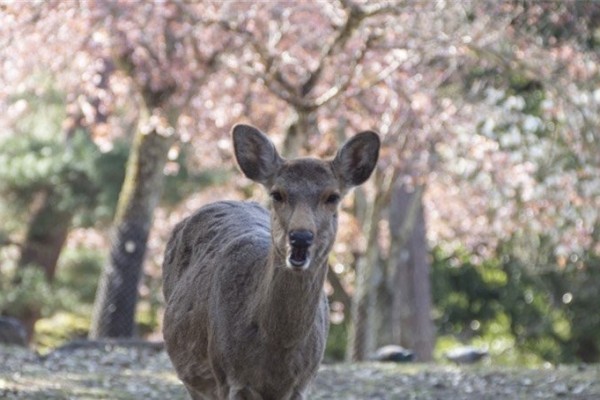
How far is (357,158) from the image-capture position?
7.43 metres

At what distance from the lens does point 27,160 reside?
23.4 metres

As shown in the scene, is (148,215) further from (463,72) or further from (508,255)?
(508,255)

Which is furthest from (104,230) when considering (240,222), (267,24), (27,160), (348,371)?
(240,222)

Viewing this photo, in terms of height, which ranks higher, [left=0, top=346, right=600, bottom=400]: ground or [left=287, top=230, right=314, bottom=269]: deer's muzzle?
[left=287, top=230, right=314, bottom=269]: deer's muzzle

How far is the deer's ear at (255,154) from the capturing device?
736 cm

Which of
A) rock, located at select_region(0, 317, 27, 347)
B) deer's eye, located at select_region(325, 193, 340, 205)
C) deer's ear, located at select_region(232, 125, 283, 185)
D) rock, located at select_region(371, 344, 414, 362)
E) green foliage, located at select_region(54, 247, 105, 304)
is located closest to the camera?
deer's eye, located at select_region(325, 193, 340, 205)

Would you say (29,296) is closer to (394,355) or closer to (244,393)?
(394,355)

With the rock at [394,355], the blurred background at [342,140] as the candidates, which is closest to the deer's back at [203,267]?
the blurred background at [342,140]

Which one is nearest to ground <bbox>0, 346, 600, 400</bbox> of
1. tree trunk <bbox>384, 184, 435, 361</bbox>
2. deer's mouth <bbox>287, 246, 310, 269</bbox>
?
deer's mouth <bbox>287, 246, 310, 269</bbox>

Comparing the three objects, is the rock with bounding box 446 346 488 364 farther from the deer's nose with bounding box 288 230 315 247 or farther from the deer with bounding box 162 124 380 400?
the deer's nose with bounding box 288 230 315 247

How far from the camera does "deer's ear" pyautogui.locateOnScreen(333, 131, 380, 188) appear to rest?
7.36 m

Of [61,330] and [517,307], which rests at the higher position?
[517,307]

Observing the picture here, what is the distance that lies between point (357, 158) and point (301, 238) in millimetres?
921

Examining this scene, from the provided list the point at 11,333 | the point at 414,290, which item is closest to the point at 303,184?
the point at 11,333
